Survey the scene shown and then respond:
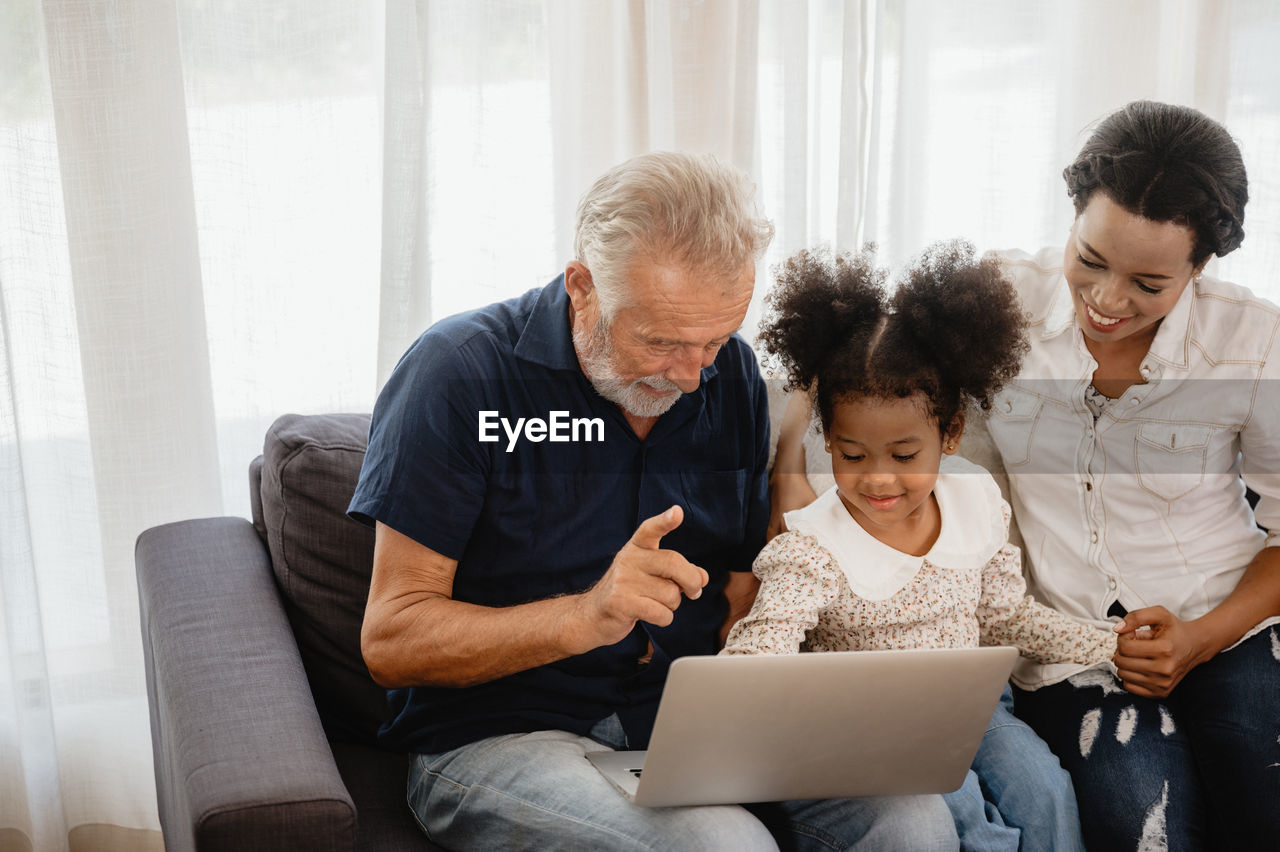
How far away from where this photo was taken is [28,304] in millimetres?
1863

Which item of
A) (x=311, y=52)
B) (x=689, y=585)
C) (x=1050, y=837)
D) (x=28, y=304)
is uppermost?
(x=311, y=52)

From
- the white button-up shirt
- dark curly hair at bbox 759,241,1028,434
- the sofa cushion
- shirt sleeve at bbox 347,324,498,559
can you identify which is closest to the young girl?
dark curly hair at bbox 759,241,1028,434

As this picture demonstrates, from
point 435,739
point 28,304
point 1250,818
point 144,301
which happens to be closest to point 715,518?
point 435,739

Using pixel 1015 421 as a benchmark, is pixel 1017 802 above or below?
below

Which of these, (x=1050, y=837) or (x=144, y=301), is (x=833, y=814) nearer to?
(x=1050, y=837)

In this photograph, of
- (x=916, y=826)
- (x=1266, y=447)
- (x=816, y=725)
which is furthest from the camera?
(x=1266, y=447)

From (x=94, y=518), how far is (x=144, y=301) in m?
0.39

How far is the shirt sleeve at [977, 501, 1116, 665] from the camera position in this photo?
5.53 ft

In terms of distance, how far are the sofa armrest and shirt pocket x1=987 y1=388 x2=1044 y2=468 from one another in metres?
1.10

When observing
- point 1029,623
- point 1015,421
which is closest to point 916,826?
point 1029,623

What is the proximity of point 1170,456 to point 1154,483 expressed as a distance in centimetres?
5

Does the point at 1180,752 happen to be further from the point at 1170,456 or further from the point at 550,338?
the point at 550,338

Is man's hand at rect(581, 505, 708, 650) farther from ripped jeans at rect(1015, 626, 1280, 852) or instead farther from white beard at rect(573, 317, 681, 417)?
ripped jeans at rect(1015, 626, 1280, 852)

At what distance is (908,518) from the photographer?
1.69 meters
